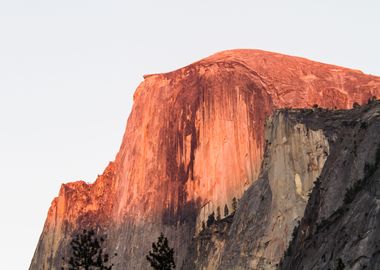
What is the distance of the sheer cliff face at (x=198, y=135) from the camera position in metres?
140

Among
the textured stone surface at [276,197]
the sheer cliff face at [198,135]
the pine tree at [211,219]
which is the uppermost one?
the sheer cliff face at [198,135]

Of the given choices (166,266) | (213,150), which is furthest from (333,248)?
(213,150)

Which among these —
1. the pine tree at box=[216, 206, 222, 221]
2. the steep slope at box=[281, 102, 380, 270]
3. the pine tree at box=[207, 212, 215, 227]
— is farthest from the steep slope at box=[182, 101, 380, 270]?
the pine tree at box=[216, 206, 222, 221]

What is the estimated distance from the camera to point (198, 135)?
143 m

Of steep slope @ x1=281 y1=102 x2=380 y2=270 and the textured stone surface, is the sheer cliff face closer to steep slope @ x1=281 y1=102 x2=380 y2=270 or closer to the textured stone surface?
the textured stone surface

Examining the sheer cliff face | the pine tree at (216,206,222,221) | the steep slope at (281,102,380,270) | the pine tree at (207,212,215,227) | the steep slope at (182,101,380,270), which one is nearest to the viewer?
the steep slope at (281,102,380,270)

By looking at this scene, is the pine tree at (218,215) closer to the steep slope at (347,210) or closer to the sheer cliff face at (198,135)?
the sheer cliff face at (198,135)

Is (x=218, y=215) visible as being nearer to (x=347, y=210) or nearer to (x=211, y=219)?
(x=211, y=219)

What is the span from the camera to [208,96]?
144500 millimetres

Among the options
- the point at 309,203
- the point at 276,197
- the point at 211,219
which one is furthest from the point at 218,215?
the point at 309,203

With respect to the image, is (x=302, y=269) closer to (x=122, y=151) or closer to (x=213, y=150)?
(x=213, y=150)

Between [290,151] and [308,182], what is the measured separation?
4886 millimetres

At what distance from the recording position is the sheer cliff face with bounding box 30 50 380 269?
458ft

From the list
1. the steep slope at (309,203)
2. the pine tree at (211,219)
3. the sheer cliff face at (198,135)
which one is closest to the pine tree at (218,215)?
the pine tree at (211,219)
